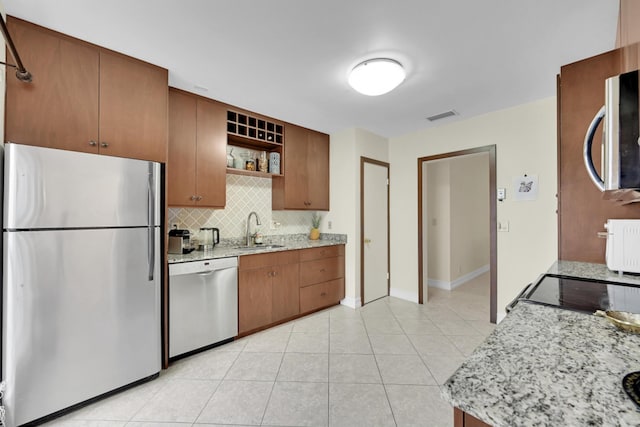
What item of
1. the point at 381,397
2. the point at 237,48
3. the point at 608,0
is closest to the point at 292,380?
the point at 381,397

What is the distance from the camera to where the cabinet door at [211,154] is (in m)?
2.51

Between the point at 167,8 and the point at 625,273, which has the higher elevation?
the point at 167,8

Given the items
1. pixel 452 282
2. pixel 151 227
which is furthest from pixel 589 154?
pixel 452 282

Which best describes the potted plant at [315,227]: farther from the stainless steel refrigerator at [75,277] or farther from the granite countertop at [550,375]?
the granite countertop at [550,375]

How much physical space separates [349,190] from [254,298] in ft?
5.88

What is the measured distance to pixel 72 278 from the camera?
1557mm

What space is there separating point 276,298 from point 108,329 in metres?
1.47

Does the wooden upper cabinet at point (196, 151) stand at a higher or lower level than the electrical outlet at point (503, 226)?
higher

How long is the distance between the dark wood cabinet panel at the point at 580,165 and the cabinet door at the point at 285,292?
7.72 ft

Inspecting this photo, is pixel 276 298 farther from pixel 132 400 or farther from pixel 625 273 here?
pixel 625 273

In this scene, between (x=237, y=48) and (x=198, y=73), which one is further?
(x=198, y=73)

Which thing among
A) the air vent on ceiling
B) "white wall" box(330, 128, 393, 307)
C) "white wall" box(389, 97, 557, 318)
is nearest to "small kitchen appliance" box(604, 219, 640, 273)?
"white wall" box(389, 97, 557, 318)

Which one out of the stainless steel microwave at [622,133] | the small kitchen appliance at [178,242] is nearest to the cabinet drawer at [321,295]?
the small kitchen appliance at [178,242]

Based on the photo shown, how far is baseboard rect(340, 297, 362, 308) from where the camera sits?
339 centimetres
